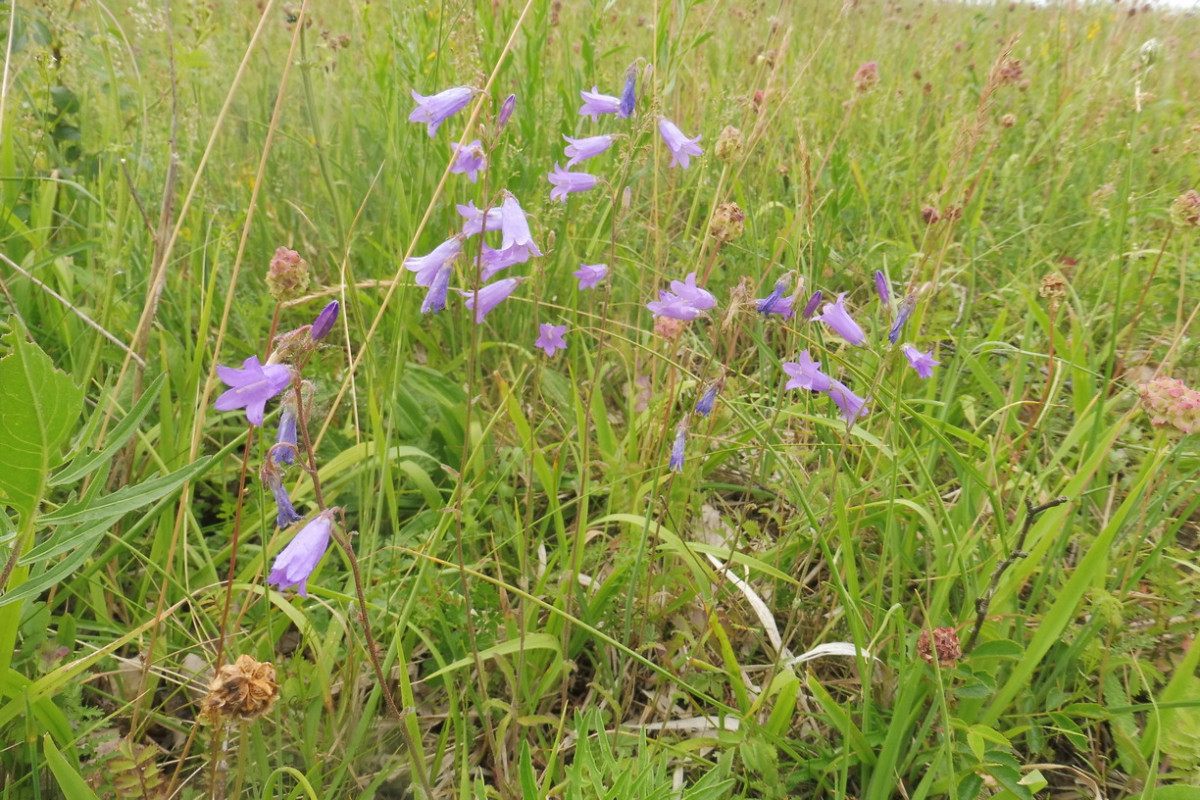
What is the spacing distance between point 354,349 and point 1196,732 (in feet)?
7.00

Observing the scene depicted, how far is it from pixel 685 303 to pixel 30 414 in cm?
112

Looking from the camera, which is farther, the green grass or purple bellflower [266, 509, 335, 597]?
the green grass

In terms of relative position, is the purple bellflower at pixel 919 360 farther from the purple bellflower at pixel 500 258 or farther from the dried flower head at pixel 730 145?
the purple bellflower at pixel 500 258

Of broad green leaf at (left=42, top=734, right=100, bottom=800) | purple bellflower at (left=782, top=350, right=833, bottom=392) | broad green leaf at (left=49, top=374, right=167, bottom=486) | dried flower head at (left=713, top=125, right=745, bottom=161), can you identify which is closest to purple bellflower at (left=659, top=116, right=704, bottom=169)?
dried flower head at (left=713, top=125, right=745, bottom=161)

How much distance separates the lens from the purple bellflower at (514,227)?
4.37 ft

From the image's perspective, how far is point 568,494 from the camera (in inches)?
78.2

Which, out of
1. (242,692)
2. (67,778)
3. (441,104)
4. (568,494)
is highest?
(441,104)

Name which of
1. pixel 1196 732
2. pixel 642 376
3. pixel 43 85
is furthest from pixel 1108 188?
pixel 43 85

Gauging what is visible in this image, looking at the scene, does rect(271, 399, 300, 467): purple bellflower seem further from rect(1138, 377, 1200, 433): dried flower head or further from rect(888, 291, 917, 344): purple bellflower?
rect(1138, 377, 1200, 433): dried flower head

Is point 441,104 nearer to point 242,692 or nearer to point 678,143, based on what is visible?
point 678,143

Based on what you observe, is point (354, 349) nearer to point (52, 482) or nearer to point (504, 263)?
point (504, 263)

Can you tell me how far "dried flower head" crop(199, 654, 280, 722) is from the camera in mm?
937

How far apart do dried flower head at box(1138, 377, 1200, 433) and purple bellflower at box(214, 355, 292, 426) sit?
1.47 meters

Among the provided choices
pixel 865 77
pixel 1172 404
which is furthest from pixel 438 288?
pixel 865 77
